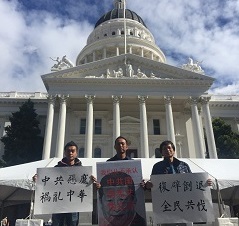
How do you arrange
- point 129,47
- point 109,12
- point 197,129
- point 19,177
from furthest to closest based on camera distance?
point 109,12, point 129,47, point 197,129, point 19,177

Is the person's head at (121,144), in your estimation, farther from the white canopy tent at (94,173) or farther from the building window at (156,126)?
the building window at (156,126)

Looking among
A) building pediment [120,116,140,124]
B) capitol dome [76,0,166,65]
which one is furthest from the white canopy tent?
capitol dome [76,0,166,65]

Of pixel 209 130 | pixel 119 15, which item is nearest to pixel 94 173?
pixel 209 130

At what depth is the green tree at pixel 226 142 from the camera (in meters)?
33.9

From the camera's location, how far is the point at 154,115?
36281 mm

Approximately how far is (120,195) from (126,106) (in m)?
29.8

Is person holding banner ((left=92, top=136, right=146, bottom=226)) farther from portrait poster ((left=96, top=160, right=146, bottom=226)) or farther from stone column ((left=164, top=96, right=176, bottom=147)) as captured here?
stone column ((left=164, top=96, right=176, bottom=147))

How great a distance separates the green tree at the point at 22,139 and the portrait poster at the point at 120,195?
103 ft

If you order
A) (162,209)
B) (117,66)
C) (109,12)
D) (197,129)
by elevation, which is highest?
(109,12)

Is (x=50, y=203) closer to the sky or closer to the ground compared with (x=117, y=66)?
closer to the ground

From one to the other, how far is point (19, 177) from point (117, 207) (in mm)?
4084

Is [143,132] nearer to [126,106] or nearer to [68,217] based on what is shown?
[126,106]

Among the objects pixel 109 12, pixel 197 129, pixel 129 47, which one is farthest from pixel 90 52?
pixel 197 129

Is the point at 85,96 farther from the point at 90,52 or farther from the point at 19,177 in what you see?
the point at 90,52
